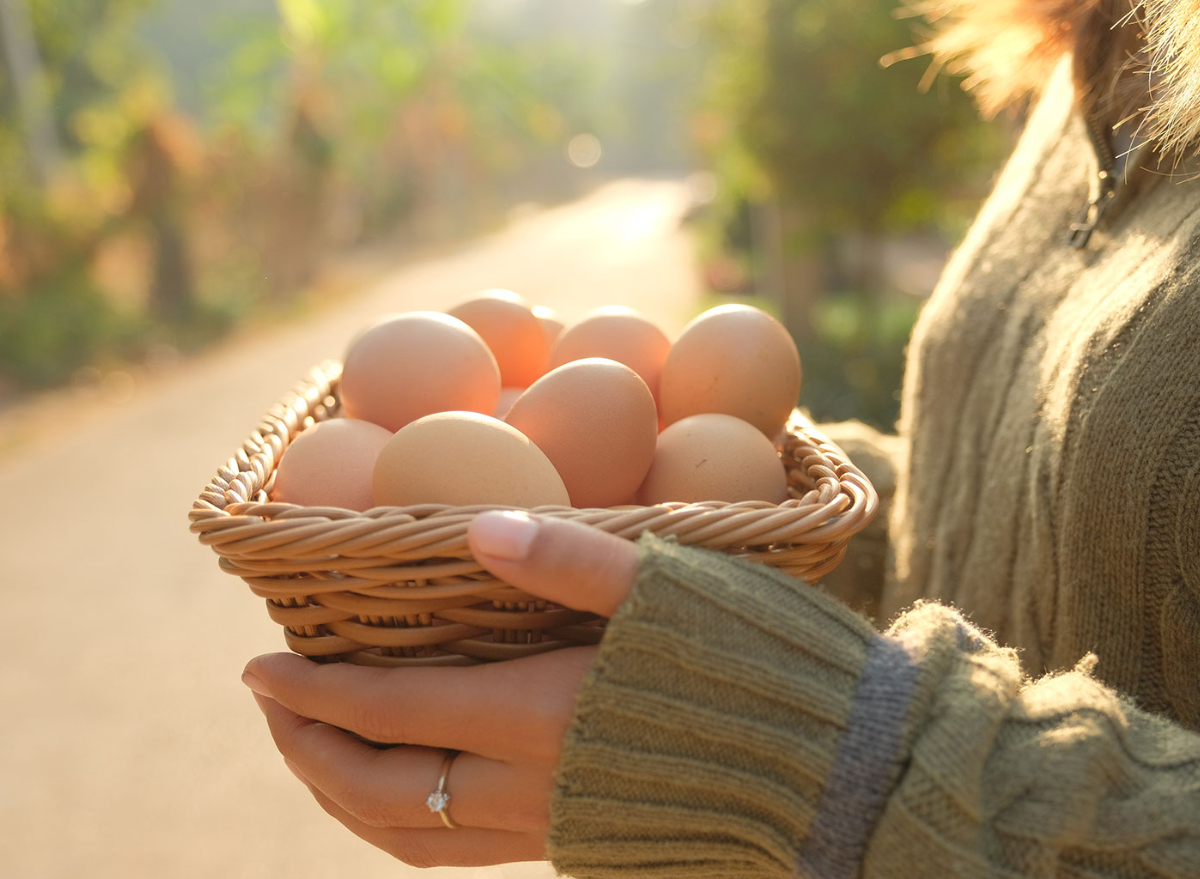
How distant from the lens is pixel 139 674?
11.7ft

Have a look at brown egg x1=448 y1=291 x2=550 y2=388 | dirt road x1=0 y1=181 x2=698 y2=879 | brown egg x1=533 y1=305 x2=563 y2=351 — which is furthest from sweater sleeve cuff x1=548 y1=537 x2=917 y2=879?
dirt road x1=0 y1=181 x2=698 y2=879

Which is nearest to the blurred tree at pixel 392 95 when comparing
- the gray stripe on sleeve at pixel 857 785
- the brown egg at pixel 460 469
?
the brown egg at pixel 460 469

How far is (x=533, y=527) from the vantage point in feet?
2.90

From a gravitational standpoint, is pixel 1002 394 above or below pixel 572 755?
above

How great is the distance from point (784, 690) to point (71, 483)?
5.54 meters

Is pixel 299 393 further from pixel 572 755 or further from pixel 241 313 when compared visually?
pixel 241 313

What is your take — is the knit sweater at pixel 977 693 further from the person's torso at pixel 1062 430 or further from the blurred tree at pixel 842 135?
the blurred tree at pixel 842 135

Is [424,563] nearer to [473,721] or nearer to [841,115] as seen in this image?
[473,721]

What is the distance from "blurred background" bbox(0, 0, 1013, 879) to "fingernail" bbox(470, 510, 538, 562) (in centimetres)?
125

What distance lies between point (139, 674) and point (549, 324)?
103 inches

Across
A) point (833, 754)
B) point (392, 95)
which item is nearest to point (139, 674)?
point (833, 754)

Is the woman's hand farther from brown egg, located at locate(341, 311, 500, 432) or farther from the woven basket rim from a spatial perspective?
brown egg, located at locate(341, 311, 500, 432)

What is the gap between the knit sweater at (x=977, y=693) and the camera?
0.82m

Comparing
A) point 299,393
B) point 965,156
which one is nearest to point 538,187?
point 965,156
